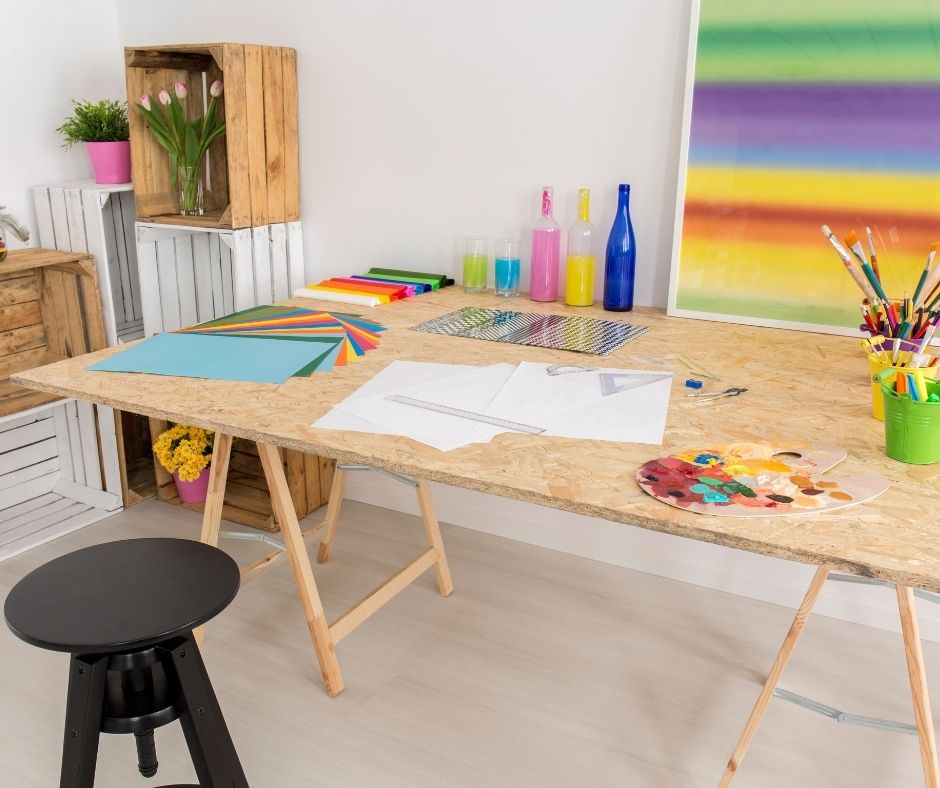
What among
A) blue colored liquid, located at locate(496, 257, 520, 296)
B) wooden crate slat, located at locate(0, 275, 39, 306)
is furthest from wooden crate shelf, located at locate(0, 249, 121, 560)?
blue colored liquid, located at locate(496, 257, 520, 296)

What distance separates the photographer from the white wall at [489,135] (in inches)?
92.1

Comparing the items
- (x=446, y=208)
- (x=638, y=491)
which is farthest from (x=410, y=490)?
(x=638, y=491)

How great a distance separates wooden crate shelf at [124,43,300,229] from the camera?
262 centimetres

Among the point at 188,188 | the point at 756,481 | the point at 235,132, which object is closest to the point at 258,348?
the point at 235,132

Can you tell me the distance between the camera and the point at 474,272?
2547 mm

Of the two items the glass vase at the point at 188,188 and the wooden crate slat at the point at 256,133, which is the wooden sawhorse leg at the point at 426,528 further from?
the glass vase at the point at 188,188

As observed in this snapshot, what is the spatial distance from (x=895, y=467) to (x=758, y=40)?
4.07 feet

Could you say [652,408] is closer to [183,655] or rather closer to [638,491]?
[638,491]

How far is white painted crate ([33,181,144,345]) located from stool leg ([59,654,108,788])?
1742 millimetres

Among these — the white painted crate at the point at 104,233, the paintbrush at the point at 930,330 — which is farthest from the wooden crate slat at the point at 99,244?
the paintbrush at the point at 930,330

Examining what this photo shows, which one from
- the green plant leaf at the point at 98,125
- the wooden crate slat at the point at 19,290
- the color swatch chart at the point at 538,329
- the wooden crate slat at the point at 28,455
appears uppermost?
the green plant leaf at the point at 98,125

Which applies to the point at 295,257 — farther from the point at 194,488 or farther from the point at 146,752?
the point at 146,752

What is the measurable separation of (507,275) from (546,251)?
5.4 inches

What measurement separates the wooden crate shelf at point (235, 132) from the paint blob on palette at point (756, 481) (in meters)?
1.84
